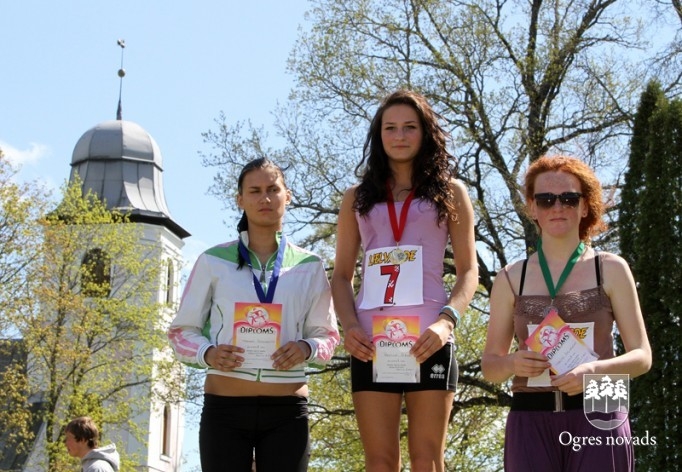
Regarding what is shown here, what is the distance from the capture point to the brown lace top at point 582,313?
425 cm

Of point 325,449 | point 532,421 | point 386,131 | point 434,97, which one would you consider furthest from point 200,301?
point 325,449

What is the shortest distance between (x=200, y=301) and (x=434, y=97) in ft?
53.0

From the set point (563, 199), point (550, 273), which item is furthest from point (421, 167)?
point (550, 273)

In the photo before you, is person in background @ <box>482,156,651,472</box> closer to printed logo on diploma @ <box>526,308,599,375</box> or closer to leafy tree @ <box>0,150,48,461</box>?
printed logo on diploma @ <box>526,308,599,375</box>

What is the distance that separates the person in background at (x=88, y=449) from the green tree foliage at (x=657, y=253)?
5.65 metres

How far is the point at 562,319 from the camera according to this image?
4.24m

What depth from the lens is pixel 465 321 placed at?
24.4 metres

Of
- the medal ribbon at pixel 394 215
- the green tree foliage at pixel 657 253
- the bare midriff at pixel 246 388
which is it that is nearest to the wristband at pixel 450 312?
the medal ribbon at pixel 394 215

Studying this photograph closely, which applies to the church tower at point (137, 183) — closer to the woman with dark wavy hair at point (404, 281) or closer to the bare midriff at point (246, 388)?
the woman with dark wavy hair at point (404, 281)

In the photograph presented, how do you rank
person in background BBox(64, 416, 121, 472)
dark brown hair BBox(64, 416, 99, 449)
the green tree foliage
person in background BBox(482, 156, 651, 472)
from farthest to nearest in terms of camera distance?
1. the green tree foliage
2. dark brown hair BBox(64, 416, 99, 449)
3. person in background BBox(64, 416, 121, 472)
4. person in background BBox(482, 156, 651, 472)

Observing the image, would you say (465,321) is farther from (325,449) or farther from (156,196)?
(156,196)

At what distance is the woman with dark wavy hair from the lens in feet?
15.2

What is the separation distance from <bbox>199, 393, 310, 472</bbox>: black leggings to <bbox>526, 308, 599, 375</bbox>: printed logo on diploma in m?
1.15

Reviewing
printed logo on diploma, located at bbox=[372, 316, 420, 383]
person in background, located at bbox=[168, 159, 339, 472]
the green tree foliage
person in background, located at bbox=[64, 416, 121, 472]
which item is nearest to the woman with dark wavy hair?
printed logo on diploma, located at bbox=[372, 316, 420, 383]
